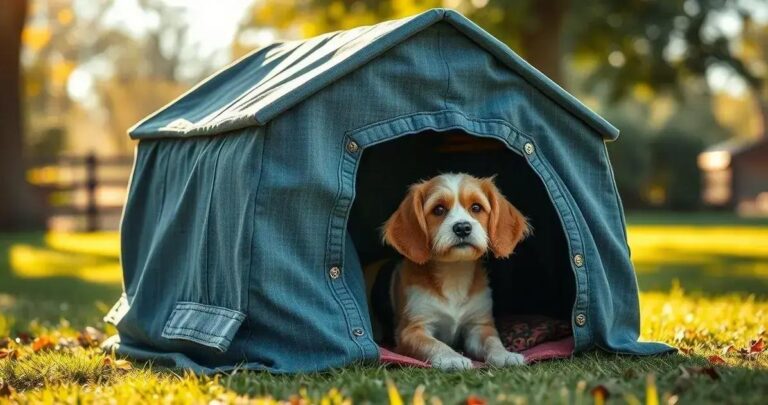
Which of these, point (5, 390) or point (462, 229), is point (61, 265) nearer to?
point (5, 390)

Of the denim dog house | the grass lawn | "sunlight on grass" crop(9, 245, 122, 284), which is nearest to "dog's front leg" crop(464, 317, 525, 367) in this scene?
the grass lawn

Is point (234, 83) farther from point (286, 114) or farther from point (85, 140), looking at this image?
point (85, 140)

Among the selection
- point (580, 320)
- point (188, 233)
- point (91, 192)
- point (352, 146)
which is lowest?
point (91, 192)

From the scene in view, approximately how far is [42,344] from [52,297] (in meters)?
4.64

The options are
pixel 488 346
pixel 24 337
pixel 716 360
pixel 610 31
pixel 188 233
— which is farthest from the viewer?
pixel 610 31

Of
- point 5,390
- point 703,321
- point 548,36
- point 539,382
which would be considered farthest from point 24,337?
point 548,36

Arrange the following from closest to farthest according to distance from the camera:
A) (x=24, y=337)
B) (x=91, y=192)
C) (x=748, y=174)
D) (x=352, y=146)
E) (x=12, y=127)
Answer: (x=352, y=146)
(x=24, y=337)
(x=12, y=127)
(x=91, y=192)
(x=748, y=174)

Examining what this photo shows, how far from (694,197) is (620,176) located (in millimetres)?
2766

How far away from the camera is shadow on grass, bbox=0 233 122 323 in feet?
30.8

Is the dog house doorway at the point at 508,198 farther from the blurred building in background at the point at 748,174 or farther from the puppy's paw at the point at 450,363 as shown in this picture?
the blurred building in background at the point at 748,174

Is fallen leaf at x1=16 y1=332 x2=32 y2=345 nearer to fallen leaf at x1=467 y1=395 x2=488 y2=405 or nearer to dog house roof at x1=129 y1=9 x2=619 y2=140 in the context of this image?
dog house roof at x1=129 y1=9 x2=619 y2=140

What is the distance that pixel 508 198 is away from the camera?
743 cm

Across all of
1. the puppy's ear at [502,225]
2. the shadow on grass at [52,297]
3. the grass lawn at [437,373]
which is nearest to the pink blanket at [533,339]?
the grass lawn at [437,373]

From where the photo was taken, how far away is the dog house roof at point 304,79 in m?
5.81
